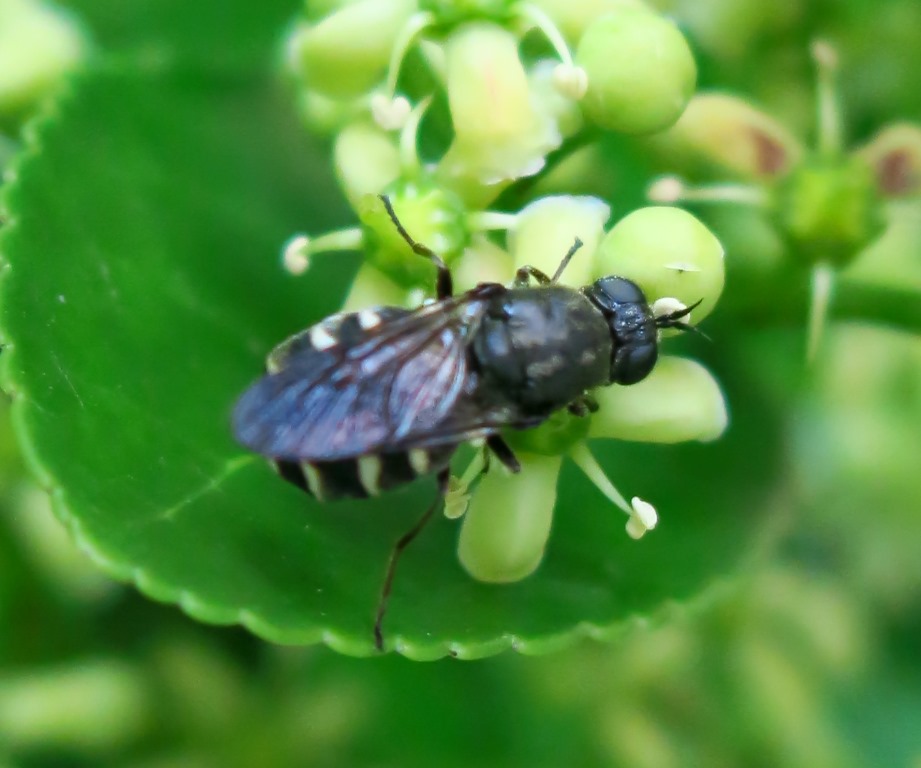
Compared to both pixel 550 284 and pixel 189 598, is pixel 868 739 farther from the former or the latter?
pixel 189 598

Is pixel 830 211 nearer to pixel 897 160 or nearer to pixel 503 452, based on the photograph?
pixel 897 160

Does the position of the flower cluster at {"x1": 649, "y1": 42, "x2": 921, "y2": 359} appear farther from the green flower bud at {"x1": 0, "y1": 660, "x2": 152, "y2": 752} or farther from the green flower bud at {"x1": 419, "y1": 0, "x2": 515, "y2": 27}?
the green flower bud at {"x1": 0, "y1": 660, "x2": 152, "y2": 752}

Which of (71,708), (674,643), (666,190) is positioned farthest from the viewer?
(674,643)

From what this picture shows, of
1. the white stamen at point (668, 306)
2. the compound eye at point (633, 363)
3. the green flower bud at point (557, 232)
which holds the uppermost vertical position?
the green flower bud at point (557, 232)

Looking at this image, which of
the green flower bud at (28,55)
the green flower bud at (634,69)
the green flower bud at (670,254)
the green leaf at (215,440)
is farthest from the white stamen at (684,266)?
the green flower bud at (28,55)

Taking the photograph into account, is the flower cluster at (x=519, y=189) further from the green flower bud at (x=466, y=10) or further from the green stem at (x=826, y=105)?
the green stem at (x=826, y=105)

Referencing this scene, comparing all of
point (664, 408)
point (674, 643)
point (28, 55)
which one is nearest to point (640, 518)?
point (664, 408)

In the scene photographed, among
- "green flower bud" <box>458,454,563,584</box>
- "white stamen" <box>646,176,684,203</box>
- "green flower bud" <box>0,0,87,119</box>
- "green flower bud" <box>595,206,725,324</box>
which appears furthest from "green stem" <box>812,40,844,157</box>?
"green flower bud" <box>0,0,87,119</box>
